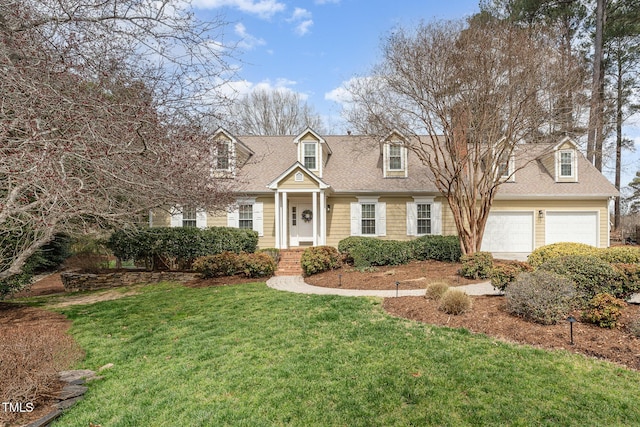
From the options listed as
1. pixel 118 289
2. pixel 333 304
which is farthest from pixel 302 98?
pixel 333 304

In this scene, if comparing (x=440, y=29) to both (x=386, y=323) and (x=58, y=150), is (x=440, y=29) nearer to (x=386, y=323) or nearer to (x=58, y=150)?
(x=386, y=323)

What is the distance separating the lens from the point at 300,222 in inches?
600

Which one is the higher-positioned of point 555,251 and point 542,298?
point 555,251

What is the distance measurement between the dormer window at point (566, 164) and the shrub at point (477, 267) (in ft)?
29.6

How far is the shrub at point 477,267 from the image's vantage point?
9.65m

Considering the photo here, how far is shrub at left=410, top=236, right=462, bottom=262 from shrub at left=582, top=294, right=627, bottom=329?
7311 millimetres

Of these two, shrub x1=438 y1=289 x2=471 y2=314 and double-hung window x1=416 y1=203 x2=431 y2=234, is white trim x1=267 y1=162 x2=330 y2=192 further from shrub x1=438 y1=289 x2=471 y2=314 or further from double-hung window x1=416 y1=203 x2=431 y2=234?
shrub x1=438 y1=289 x2=471 y2=314

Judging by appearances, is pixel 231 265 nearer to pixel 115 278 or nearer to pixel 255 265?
pixel 255 265

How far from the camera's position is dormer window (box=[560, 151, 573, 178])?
1531 centimetres

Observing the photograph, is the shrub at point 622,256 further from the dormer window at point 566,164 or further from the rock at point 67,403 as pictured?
the rock at point 67,403

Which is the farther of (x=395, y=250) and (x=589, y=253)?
(x=395, y=250)

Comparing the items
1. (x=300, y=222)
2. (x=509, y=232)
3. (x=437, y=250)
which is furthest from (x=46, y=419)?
(x=509, y=232)

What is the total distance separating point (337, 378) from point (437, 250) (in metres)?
9.79

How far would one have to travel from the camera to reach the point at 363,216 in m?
14.9
